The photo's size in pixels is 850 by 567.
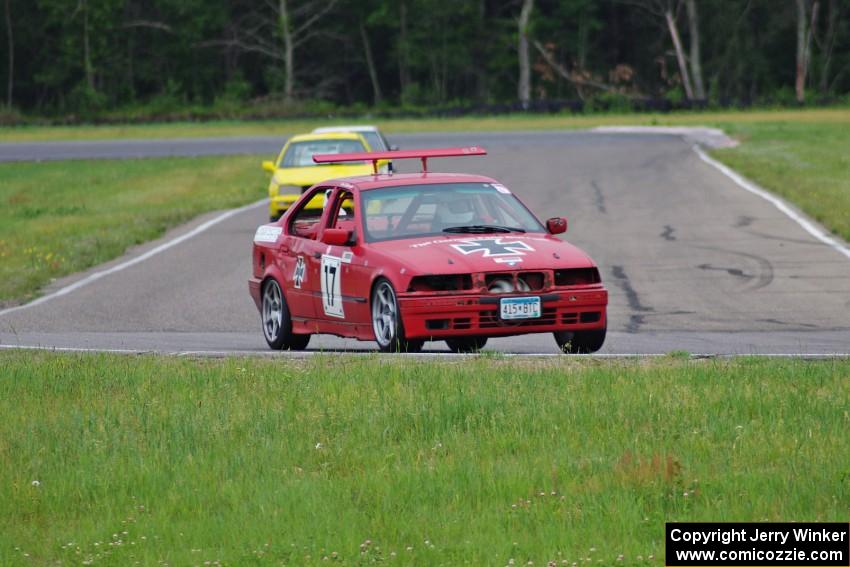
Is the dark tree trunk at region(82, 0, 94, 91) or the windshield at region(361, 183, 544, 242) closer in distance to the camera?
the windshield at region(361, 183, 544, 242)

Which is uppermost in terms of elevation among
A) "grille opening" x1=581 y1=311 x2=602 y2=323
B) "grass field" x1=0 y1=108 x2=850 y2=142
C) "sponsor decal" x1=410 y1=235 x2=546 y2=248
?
"sponsor decal" x1=410 y1=235 x2=546 y2=248

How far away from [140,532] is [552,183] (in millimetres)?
27093

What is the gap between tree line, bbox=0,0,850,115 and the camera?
86875 millimetres

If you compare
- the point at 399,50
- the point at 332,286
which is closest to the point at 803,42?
the point at 399,50

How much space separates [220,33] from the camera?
96125mm

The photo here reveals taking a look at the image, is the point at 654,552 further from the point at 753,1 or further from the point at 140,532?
the point at 753,1

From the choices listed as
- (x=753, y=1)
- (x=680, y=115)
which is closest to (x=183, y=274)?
(x=680, y=115)

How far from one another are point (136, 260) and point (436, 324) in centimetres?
1166

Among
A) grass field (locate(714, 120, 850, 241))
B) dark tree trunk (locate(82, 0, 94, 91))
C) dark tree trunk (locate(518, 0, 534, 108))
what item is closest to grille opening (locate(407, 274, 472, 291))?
grass field (locate(714, 120, 850, 241))

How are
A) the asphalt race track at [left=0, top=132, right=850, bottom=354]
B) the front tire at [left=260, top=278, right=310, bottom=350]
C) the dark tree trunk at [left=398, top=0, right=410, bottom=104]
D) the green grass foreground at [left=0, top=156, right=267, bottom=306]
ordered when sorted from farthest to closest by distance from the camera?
1. the dark tree trunk at [left=398, top=0, right=410, bottom=104]
2. the green grass foreground at [left=0, top=156, right=267, bottom=306]
3. the asphalt race track at [left=0, top=132, right=850, bottom=354]
4. the front tire at [left=260, top=278, right=310, bottom=350]

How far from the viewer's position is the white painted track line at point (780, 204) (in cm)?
2112

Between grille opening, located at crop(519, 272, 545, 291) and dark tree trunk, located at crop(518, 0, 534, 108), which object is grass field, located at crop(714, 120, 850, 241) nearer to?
grille opening, located at crop(519, 272, 545, 291)

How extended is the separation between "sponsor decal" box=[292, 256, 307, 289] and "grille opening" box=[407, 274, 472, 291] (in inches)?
73.5

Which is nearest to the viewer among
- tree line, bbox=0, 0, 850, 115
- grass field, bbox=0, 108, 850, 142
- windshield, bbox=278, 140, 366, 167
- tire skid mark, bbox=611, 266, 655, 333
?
tire skid mark, bbox=611, 266, 655, 333
